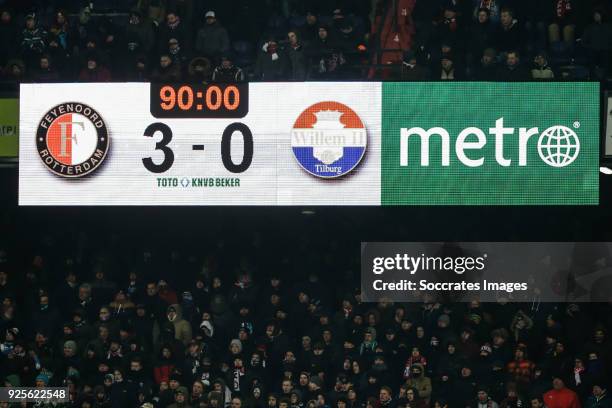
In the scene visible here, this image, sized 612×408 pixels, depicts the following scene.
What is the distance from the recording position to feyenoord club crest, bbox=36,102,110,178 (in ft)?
70.1

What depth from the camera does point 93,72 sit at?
2258 cm

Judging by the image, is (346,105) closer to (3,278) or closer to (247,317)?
(247,317)

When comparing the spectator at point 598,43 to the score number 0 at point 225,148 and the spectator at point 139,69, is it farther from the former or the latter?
the spectator at point 139,69

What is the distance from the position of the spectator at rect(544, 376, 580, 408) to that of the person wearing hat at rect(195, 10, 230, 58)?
279 inches

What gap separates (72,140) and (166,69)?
2004mm

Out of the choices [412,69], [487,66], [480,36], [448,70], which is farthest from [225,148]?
[480,36]

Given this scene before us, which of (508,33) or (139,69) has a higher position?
(508,33)

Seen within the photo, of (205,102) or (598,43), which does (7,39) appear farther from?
(598,43)

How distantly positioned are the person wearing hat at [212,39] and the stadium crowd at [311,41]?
0.6 inches

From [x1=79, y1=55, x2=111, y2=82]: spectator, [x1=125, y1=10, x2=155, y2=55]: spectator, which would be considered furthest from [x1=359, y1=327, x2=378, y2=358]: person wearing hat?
[x1=125, y1=10, x2=155, y2=55]: spectator

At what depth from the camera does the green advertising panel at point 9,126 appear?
21828mm

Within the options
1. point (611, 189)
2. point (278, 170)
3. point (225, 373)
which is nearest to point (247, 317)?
point (225, 373)

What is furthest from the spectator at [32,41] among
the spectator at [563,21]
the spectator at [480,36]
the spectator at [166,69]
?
the spectator at [563,21]

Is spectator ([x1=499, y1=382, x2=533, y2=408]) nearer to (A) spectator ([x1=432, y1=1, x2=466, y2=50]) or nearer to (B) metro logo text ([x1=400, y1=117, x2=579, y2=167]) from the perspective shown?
(B) metro logo text ([x1=400, y1=117, x2=579, y2=167])
